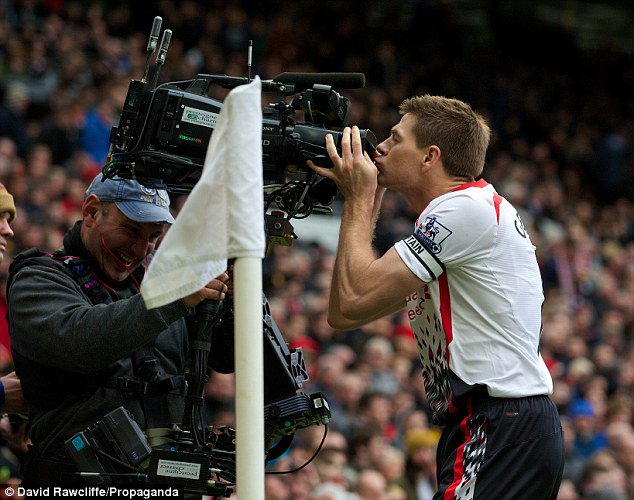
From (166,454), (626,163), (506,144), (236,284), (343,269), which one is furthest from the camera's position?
(626,163)

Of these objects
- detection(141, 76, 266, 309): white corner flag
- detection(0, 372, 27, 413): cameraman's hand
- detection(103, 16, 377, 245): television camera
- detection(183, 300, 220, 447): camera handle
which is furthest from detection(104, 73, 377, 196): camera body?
detection(0, 372, 27, 413): cameraman's hand

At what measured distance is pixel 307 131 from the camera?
13.0ft

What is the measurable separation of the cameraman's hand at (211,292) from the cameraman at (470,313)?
491 mm

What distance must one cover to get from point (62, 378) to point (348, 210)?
1.23m

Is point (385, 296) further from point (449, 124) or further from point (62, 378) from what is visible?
point (62, 378)

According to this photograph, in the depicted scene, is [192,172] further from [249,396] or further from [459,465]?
[459,465]

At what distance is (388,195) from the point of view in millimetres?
13633

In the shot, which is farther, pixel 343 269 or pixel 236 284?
pixel 343 269

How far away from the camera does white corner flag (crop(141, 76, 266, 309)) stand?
3057 millimetres

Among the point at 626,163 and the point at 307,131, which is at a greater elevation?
the point at 307,131

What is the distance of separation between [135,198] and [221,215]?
1230 mm

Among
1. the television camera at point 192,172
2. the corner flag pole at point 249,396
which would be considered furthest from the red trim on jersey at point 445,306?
the corner flag pole at point 249,396

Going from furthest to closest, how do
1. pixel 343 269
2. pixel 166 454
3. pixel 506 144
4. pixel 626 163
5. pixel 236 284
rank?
pixel 626 163
pixel 506 144
pixel 343 269
pixel 166 454
pixel 236 284

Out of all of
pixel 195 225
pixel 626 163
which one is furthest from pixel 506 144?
pixel 195 225
